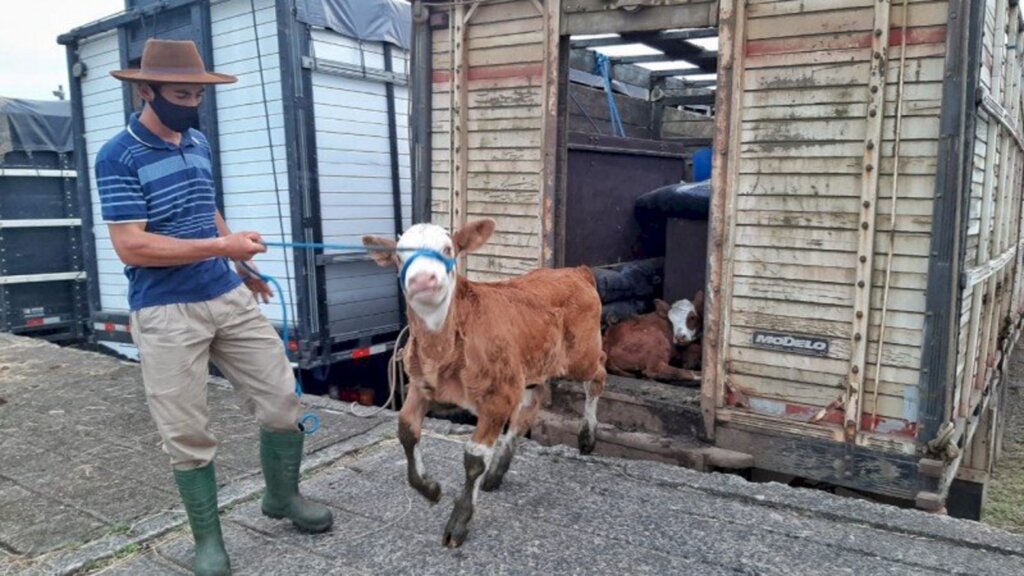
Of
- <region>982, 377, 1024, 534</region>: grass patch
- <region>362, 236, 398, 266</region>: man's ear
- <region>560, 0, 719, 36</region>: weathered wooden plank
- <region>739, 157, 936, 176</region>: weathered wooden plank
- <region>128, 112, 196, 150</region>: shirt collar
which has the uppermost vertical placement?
<region>560, 0, 719, 36</region>: weathered wooden plank

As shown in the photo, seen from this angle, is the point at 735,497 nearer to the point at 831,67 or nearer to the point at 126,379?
the point at 831,67

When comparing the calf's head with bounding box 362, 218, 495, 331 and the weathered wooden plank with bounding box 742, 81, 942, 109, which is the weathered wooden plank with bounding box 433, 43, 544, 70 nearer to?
the weathered wooden plank with bounding box 742, 81, 942, 109

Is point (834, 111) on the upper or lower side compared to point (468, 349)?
upper

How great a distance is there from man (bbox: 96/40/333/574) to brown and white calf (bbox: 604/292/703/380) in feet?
12.0

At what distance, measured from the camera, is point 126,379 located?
694 cm

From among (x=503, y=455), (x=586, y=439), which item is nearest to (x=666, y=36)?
(x=586, y=439)

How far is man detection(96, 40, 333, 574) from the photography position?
3.11 metres

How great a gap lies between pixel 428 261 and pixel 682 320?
3901 millimetres

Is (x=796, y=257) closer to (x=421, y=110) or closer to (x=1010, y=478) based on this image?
(x=421, y=110)

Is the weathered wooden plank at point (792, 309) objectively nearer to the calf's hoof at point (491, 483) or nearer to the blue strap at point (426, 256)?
the calf's hoof at point (491, 483)

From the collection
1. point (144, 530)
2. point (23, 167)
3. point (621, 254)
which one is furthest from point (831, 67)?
point (23, 167)

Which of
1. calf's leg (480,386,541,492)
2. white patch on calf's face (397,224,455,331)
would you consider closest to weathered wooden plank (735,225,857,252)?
calf's leg (480,386,541,492)

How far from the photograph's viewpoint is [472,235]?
3.68 metres

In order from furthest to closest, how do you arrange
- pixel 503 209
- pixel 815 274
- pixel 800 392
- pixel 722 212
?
pixel 503 209 < pixel 722 212 < pixel 800 392 < pixel 815 274
